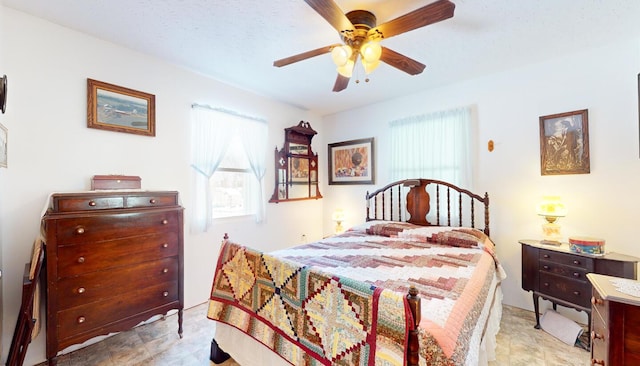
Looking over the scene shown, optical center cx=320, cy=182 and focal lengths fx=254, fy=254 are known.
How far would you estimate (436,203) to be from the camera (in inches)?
128

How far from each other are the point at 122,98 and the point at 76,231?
4.24 ft

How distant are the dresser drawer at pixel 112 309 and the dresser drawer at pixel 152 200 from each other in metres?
0.69

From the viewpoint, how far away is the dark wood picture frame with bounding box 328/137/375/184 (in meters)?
3.98

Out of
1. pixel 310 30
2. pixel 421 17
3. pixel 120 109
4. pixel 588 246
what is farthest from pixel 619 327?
pixel 120 109

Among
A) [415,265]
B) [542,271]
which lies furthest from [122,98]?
[542,271]

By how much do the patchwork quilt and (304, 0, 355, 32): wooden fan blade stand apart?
4.70 ft

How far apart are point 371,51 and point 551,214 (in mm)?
Answer: 2294

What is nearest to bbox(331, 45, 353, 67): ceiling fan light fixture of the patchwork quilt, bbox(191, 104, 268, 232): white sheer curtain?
the patchwork quilt

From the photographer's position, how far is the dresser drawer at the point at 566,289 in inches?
80.8

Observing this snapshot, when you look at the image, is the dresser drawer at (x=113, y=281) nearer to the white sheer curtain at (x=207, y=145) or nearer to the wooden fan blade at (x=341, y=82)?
the white sheer curtain at (x=207, y=145)

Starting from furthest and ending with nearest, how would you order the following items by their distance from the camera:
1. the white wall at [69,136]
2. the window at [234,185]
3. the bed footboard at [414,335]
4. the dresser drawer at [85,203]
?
the window at [234,185]
the white wall at [69,136]
the dresser drawer at [85,203]
the bed footboard at [414,335]

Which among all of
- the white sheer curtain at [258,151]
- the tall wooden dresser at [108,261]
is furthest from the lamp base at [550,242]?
the tall wooden dresser at [108,261]

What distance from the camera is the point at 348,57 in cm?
168

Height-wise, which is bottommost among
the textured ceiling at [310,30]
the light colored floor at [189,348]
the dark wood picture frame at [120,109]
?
the light colored floor at [189,348]
